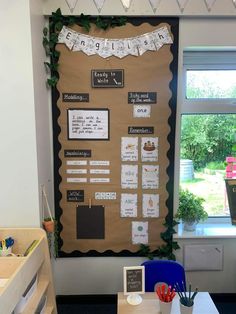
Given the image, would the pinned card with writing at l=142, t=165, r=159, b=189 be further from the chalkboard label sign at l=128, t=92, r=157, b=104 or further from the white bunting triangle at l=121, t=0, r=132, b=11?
the white bunting triangle at l=121, t=0, r=132, b=11

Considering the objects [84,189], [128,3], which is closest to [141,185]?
[84,189]

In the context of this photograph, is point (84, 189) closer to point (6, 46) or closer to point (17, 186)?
point (17, 186)

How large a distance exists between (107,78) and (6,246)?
1421 millimetres

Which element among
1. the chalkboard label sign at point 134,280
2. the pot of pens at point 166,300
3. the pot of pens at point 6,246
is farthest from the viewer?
the pot of pens at point 6,246

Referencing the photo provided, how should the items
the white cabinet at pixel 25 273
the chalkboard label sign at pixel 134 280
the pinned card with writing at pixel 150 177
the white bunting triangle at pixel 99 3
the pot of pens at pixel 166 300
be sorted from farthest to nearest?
the pinned card with writing at pixel 150 177 → the white bunting triangle at pixel 99 3 → the chalkboard label sign at pixel 134 280 → the pot of pens at pixel 166 300 → the white cabinet at pixel 25 273

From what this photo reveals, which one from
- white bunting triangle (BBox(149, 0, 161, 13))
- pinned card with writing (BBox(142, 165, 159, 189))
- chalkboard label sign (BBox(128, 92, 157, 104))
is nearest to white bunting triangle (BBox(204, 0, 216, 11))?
white bunting triangle (BBox(149, 0, 161, 13))

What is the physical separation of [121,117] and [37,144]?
73cm

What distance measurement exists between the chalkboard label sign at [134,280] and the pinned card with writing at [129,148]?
99 centimetres

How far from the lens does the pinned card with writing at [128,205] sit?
7.79 feet

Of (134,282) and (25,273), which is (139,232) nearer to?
(134,282)

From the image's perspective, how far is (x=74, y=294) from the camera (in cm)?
252

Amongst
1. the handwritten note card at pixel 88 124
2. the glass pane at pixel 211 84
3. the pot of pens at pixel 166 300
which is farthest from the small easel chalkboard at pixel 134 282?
the glass pane at pixel 211 84

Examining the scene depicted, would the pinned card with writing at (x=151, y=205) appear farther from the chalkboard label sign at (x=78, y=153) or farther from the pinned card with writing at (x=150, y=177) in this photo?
the chalkboard label sign at (x=78, y=153)

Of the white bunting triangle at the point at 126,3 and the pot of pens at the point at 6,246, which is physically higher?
the white bunting triangle at the point at 126,3
